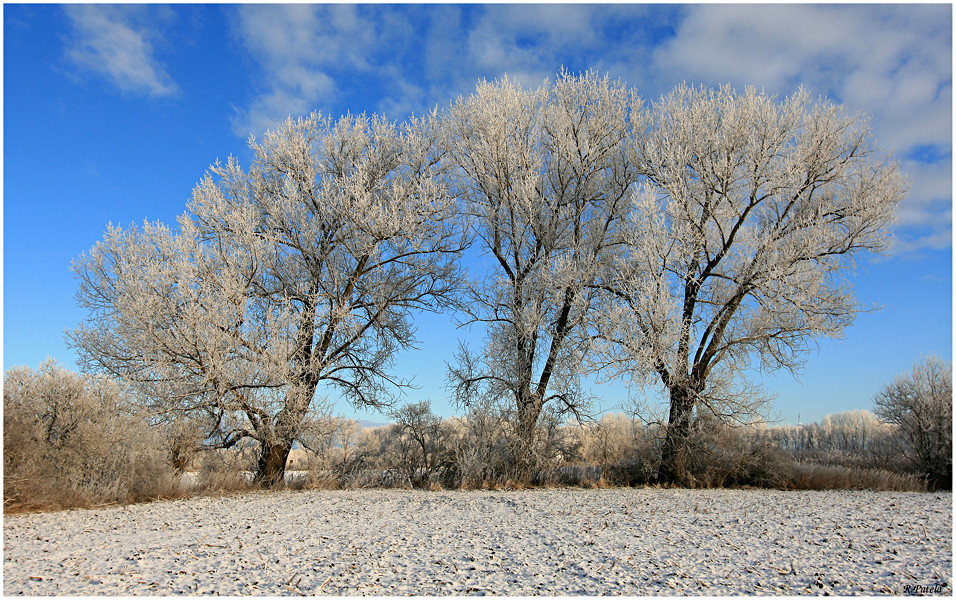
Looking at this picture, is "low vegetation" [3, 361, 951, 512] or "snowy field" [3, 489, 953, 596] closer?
"snowy field" [3, 489, 953, 596]

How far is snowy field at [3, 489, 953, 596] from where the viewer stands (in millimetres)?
4523

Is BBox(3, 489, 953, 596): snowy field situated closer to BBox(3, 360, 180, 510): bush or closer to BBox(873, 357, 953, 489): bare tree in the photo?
BBox(3, 360, 180, 510): bush

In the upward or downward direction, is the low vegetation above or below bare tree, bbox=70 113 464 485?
below

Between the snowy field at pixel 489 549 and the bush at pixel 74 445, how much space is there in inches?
26.9

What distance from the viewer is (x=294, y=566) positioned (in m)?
4.99

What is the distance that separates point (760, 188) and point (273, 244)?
→ 39.4ft

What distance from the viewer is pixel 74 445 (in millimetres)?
9758

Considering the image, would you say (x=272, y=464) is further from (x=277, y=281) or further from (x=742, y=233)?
(x=742, y=233)

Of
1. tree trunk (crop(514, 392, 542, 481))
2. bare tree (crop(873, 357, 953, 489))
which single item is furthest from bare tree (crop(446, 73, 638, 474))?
bare tree (crop(873, 357, 953, 489))

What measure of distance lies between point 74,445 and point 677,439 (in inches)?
491

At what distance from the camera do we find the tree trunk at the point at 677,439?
40.8 feet

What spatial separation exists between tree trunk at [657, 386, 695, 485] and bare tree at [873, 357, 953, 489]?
→ 6.51 meters

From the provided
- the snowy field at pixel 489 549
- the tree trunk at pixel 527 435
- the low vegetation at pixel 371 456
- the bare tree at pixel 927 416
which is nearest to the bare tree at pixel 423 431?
the low vegetation at pixel 371 456

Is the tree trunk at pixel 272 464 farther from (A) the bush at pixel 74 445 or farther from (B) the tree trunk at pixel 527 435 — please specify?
(B) the tree trunk at pixel 527 435
